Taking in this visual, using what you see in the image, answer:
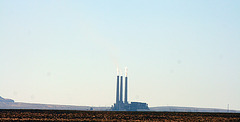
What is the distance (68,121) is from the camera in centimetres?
5509

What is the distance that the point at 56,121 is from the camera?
5425 cm

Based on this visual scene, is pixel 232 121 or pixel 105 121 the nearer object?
pixel 105 121

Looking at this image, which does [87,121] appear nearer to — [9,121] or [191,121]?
[9,121]

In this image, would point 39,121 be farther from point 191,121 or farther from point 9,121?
point 191,121

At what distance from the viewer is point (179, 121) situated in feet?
191

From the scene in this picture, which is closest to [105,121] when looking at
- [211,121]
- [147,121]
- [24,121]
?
[147,121]

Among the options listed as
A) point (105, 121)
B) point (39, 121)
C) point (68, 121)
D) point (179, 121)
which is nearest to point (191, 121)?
point (179, 121)

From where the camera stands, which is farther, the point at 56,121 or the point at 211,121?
the point at 211,121

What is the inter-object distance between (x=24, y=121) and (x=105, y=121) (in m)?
10.00

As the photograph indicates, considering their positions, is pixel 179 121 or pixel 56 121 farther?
pixel 179 121

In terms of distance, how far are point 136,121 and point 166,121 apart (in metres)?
4.18

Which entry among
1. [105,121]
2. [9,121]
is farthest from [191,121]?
[9,121]

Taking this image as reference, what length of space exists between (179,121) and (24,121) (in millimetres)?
20063

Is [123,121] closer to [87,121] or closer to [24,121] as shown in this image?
[87,121]
